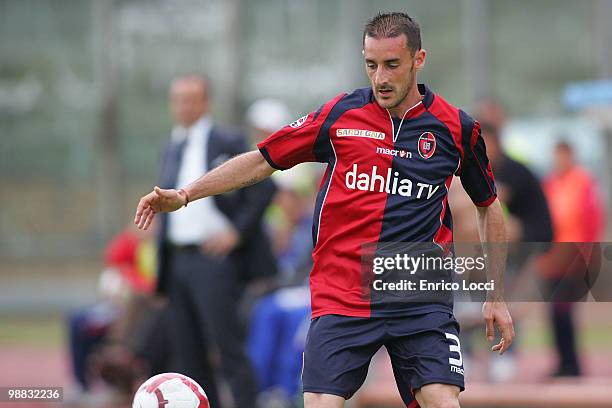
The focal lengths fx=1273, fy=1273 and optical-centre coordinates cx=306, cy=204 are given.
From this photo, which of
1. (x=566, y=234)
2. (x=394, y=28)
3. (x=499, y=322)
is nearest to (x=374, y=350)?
(x=499, y=322)

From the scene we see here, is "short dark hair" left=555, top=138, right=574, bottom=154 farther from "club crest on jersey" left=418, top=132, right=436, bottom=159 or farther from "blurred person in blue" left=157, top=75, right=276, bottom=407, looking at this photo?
"club crest on jersey" left=418, top=132, right=436, bottom=159

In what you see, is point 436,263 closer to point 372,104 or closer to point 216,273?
point 372,104

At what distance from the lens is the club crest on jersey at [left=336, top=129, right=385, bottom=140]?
5766mm

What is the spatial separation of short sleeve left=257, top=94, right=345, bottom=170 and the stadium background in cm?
1606

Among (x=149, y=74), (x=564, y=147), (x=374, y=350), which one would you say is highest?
(x=149, y=74)

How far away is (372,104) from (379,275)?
783 mm

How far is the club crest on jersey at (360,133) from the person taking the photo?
5.77 metres

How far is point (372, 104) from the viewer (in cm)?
583

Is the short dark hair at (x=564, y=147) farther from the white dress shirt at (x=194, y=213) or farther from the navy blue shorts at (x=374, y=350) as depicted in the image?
the navy blue shorts at (x=374, y=350)

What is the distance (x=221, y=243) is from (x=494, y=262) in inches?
139

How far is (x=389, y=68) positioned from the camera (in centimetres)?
568

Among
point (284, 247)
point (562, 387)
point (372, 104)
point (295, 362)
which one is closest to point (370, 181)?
point (372, 104)

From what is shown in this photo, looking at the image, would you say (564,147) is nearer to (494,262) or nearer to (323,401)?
(494,262)

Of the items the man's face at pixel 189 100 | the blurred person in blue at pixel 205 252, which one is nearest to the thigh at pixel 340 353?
the blurred person in blue at pixel 205 252
